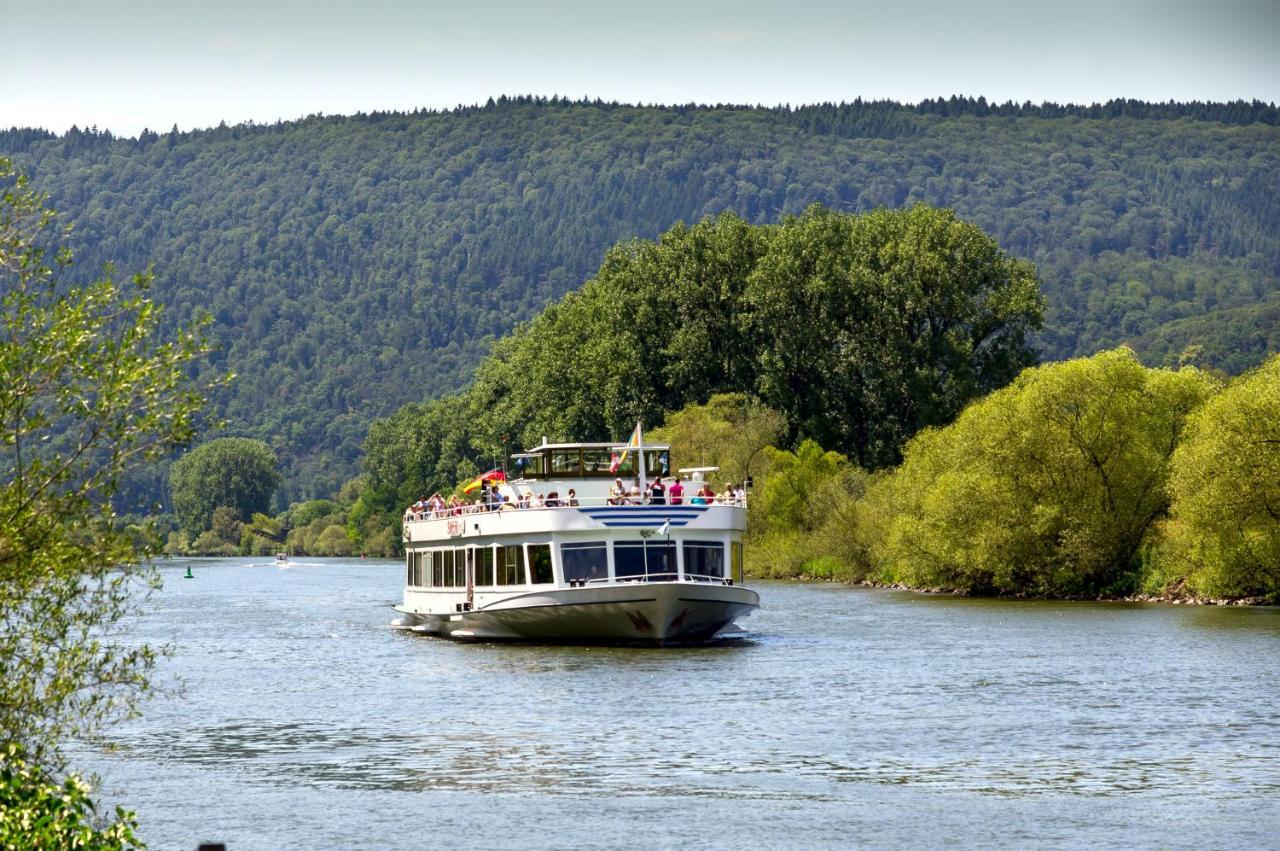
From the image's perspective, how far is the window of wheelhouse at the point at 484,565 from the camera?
177 ft

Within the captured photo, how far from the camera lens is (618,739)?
113 ft

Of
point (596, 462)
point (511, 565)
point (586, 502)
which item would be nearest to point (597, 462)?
point (596, 462)

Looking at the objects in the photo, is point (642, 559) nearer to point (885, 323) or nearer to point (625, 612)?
point (625, 612)

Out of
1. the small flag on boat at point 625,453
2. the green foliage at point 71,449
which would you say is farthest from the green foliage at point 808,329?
the green foliage at point 71,449

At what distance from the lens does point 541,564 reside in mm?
51031

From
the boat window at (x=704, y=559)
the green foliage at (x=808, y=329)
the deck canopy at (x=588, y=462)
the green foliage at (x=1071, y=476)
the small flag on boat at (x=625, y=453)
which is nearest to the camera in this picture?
the boat window at (x=704, y=559)

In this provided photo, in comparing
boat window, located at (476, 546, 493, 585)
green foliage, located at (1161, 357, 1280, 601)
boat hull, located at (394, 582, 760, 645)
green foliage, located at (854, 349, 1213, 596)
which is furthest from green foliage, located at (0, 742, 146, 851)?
green foliage, located at (854, 349, 1213, 596)

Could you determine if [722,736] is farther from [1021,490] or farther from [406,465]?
[406,465]

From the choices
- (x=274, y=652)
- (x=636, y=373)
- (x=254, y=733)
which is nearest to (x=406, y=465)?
(x=636, y=373)

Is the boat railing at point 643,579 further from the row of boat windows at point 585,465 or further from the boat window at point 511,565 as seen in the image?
the row of boat windows at point 585,465

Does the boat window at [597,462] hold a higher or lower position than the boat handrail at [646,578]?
higher

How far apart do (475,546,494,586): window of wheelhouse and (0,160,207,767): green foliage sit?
107ft

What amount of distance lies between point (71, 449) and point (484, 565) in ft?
109

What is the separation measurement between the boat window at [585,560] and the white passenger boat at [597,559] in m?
0.03
